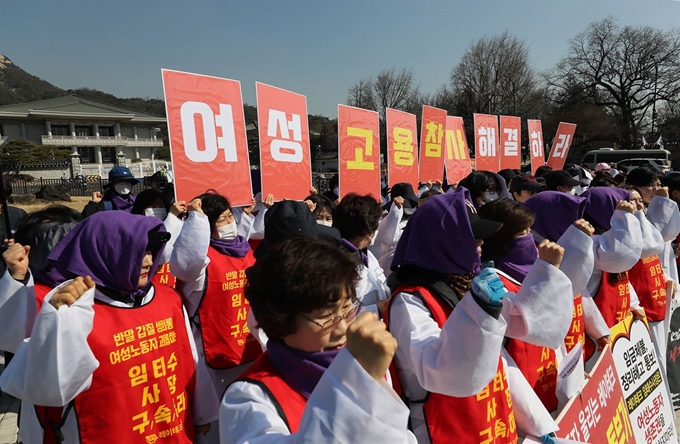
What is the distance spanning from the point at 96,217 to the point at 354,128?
387cm

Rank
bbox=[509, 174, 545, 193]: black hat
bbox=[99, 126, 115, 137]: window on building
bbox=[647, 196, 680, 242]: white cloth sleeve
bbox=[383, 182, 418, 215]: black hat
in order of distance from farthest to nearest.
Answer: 1. bbox=[99, 126, 115, 137]: window on building
2. bbox=[383, 182, 418, 215]: black hat
3. bbox=[509, 174, 545, 193]: black hat
4. bbox=[647, 196, 680, 242]: white cloth sleeve

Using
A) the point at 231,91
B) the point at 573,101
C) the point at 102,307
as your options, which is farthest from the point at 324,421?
the point at 573,101

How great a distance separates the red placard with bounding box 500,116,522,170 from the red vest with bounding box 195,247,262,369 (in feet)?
22.4

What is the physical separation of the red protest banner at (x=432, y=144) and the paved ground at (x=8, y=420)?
216 inches

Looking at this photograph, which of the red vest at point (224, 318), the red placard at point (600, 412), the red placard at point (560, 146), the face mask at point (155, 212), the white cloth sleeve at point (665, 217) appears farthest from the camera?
the red placard at point (560, 146)

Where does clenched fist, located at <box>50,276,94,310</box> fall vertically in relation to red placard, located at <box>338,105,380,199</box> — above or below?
below

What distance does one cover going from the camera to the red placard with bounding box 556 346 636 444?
6.90 feet

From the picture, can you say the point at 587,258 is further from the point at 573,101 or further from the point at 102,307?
the point at 573,101

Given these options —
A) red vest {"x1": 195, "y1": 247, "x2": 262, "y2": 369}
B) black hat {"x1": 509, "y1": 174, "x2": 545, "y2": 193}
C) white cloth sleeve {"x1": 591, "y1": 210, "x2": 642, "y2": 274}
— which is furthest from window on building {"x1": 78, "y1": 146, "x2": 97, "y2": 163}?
white cloth sleeve {"x1": 591, "y1": 210, "x2": 642, "y2": 274}

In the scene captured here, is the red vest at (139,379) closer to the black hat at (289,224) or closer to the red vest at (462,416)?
the black hat at (289,224)

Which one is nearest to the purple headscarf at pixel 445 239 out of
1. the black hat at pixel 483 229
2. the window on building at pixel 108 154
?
the black hat at pixel 483 229

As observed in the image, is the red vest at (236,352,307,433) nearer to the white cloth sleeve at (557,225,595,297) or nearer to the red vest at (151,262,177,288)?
the white cloth sleeve at (557,225,595,297)

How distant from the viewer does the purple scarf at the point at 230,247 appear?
310 cm

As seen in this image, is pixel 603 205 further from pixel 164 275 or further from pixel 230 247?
pixel 164 275
